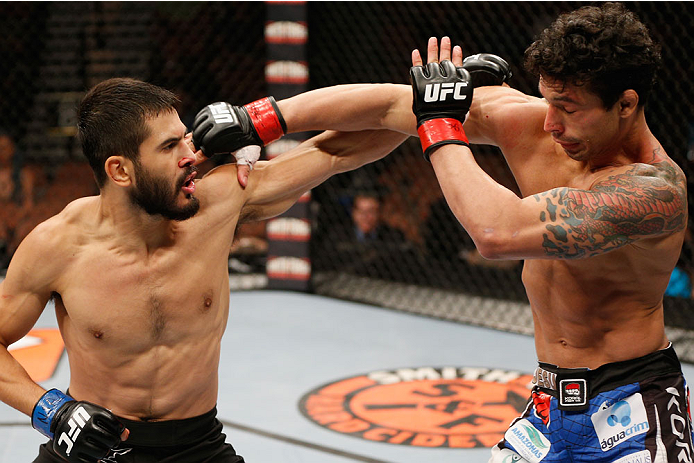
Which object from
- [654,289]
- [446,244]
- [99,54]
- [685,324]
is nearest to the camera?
[654,289]

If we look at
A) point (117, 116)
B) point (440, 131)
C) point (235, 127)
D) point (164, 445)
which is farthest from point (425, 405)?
point (117, 116)

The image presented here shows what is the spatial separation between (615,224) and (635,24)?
41cm

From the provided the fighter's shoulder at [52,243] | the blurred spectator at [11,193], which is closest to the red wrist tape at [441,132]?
the fighter's shoulder at [52,243]

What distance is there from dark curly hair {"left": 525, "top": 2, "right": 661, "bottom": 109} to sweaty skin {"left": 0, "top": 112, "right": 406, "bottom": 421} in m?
0.85

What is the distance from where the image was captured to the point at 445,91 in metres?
1.71

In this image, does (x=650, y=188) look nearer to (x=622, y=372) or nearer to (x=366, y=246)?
(x=622, y=372)

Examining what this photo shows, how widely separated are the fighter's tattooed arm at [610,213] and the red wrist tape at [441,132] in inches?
8.2

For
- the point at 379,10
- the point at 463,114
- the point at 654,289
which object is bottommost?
the point at 654,289

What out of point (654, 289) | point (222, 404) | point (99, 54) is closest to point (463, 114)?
point (654, 289)

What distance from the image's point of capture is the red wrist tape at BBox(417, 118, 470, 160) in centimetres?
169

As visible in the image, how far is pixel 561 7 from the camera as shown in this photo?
190 inches

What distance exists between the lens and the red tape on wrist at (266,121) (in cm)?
204

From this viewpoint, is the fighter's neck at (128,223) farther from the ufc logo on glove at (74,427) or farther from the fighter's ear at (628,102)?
the fighter's ear at (628,102)

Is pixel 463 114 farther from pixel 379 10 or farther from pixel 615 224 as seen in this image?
pixel 379 10
